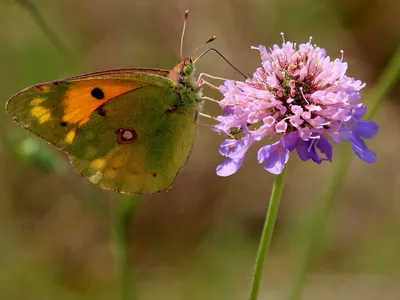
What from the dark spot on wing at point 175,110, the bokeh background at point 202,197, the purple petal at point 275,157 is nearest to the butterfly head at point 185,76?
the dark spot on wing at point 175,110

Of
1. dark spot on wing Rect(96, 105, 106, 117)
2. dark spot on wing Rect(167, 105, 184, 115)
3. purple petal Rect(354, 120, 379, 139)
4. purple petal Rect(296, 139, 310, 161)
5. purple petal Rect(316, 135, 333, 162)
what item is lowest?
dark spot on wing Rect(96, 105, 106, 117)

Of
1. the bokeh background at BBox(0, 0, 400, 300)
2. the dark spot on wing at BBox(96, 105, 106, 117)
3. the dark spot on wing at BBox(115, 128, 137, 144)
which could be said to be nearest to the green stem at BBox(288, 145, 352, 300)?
the dark spot on wing at BBox(115, 128, 137, 144)

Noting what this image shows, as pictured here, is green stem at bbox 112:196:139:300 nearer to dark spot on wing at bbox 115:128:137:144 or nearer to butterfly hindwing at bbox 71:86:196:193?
butterfly hindwing at bbox 71:86:196:193

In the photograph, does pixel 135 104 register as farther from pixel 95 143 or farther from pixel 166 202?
pixel 166 202

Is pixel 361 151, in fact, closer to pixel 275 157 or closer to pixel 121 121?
pixel 275 157

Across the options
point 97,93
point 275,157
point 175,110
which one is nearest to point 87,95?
point 97,93

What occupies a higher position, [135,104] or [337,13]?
[337,13]

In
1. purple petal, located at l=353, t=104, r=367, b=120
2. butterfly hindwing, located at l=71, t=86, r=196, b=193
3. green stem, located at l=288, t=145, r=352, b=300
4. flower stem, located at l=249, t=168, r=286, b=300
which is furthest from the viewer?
butterfly hindwing, located at l=71, t=86, r=196, b=193

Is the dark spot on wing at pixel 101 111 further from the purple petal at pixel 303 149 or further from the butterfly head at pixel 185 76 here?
the purple petal at pixel 303 149

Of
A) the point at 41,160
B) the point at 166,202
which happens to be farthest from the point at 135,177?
the point at 166,202
